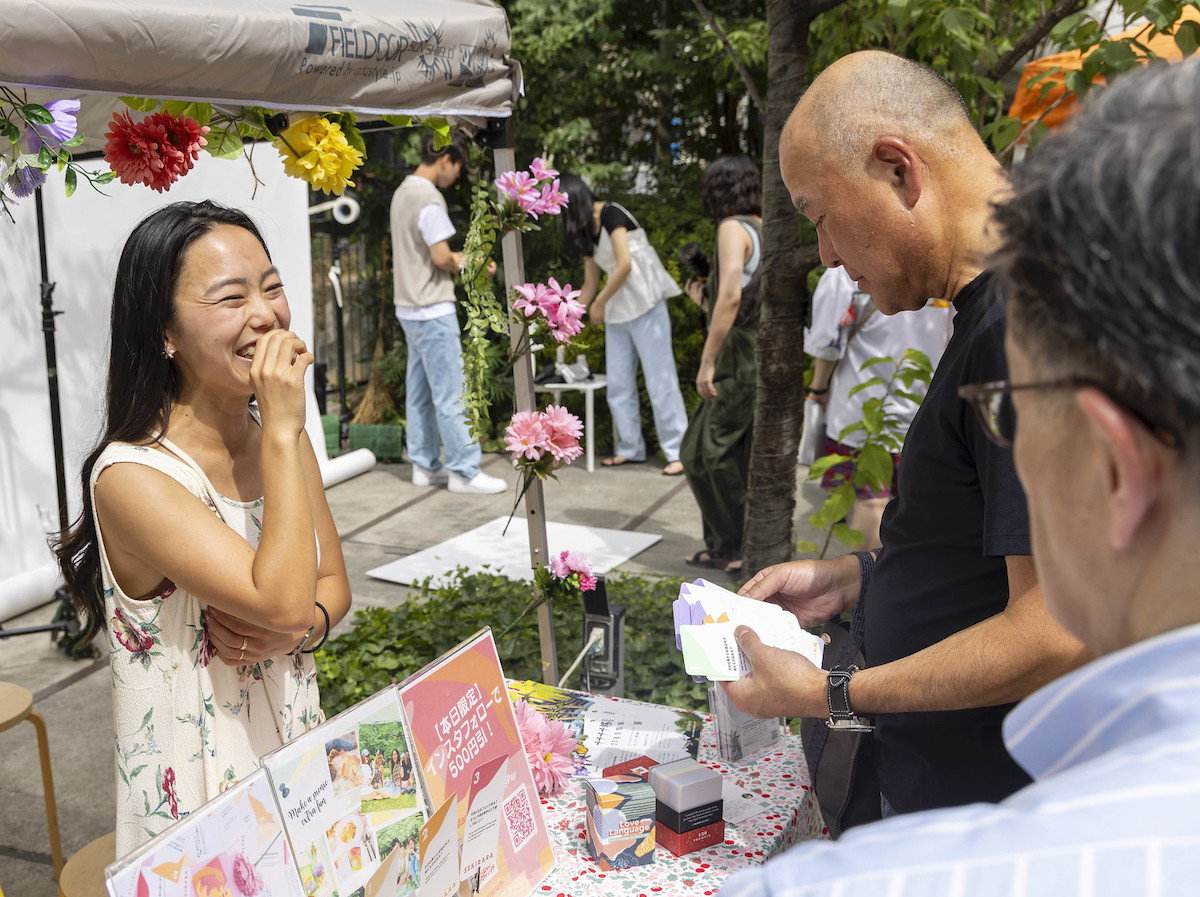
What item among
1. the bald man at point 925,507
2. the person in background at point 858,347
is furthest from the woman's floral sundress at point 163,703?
the person in background at point 858,347

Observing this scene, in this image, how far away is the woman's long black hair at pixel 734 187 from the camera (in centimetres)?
493

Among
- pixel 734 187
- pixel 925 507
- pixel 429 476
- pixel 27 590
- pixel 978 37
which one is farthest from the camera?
pixel 429 476

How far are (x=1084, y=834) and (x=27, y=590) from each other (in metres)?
5.15

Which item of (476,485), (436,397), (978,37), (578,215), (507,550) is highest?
(978,37)

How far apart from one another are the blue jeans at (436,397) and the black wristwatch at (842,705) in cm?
488

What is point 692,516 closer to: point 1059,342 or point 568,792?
point 568,792

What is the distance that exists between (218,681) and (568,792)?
68 cm

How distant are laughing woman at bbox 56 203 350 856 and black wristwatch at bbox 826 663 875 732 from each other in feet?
2.90

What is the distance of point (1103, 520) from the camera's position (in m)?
0.59

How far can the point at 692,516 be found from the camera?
6277mm

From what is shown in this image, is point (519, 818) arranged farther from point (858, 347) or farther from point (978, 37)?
point (858, 347)

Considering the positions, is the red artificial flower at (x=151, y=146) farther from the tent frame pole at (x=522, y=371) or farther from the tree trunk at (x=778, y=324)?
the tree trunk at (x=778, y=324)

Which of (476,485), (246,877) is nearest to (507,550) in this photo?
(476,485)

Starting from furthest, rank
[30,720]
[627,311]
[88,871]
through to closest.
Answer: [627,311] → [30,720] → [88,871]
